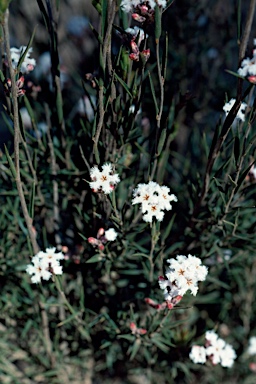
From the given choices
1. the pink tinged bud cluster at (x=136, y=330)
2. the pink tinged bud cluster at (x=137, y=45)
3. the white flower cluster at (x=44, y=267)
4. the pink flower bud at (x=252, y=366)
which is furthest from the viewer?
the pink flower bud at (x=252, y=366)

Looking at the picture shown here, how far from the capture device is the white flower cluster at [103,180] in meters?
0.77

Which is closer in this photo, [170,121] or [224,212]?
[224,212]

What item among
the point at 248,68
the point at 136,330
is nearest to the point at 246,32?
the point at 248,68

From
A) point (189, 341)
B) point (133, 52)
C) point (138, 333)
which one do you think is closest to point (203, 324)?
point (189, 341)

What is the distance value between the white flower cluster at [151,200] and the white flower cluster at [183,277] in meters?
0.10

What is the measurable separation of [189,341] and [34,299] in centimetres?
42

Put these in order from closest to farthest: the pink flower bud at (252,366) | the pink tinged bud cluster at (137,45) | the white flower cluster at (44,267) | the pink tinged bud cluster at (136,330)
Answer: the pink tinged bud cluster at (137,45), the white flower cluster at (44,267), the pink tinged bud cluster at (136,330), the pink flower bud at (252,366)

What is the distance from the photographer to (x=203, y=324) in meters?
1.35

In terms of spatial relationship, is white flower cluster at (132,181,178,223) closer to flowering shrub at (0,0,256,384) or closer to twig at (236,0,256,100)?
flowering shrub at (0,0,256,384)

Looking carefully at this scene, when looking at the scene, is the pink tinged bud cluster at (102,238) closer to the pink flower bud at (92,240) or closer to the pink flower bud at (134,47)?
the pink flower bud at (92,240)

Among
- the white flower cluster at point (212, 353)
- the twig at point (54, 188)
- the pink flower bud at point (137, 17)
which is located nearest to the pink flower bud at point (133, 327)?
the white flower cluster at point (212, 353)

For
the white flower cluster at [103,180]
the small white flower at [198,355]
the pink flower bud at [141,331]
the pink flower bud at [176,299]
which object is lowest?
the small white flower at [198,355]

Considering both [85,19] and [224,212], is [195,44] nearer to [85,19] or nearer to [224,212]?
[85,19]

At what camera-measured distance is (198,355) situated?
0.99 metres
